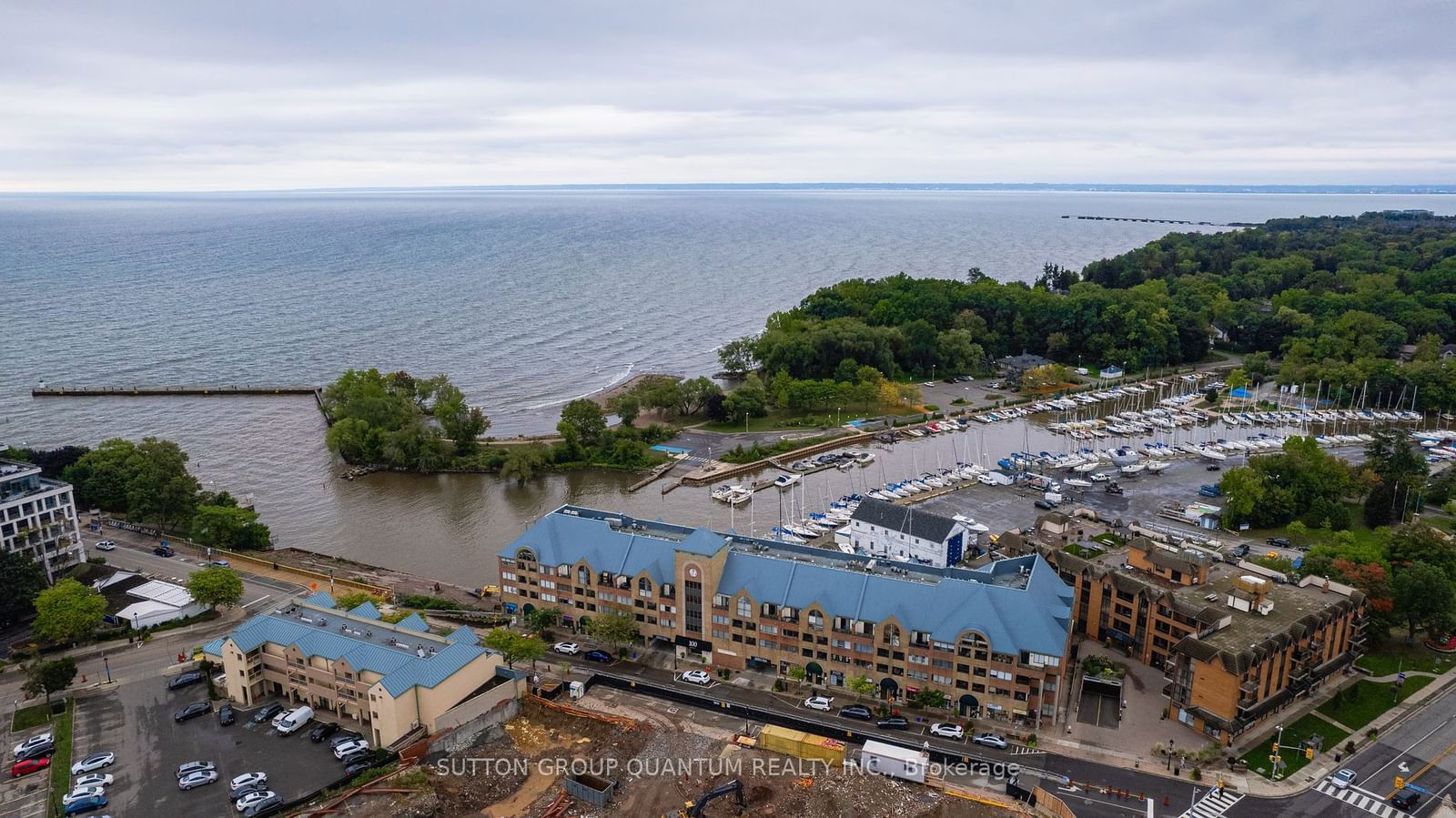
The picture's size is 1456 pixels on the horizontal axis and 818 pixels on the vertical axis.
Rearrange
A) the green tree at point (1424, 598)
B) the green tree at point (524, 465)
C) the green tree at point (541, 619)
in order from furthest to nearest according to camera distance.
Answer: the green tree at point (524, 465), the green tree at point (541, 619), the green tree at point (1424, 598)

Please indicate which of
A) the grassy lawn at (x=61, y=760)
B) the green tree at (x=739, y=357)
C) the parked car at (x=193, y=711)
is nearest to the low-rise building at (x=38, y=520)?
the grassy lawn at (x=61, y=760)

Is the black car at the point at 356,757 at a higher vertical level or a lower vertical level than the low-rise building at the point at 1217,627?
Answer: lower

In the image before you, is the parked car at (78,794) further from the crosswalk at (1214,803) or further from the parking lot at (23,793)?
the crosswalk at (1214,803)

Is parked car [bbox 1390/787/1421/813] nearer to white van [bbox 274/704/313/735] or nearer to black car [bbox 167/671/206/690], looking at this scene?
white van [bbox 274/704/313/735]

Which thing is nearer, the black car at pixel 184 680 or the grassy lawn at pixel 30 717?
the grassy lawn at pixel 30 717

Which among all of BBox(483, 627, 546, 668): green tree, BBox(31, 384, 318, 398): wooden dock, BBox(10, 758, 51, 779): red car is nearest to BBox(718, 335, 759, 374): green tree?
BBox(31, 384, 318, 398): wooden dock

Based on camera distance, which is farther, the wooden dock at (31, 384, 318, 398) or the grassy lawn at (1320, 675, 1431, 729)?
the wooden dock at (31, 384, 318, 398)

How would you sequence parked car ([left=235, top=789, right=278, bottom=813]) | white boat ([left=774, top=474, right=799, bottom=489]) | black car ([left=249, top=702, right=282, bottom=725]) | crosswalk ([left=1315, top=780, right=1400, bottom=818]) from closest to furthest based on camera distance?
parked car ([left=235, top=789, right=278, bottom=813]) → crosswalk ([left=1315, top=780, right=1400, bottom=818]) → black car ([left=249, top=702, right=282, bottom=725]) → white boat ([left=774, top=474, right=799, bottom=489])
